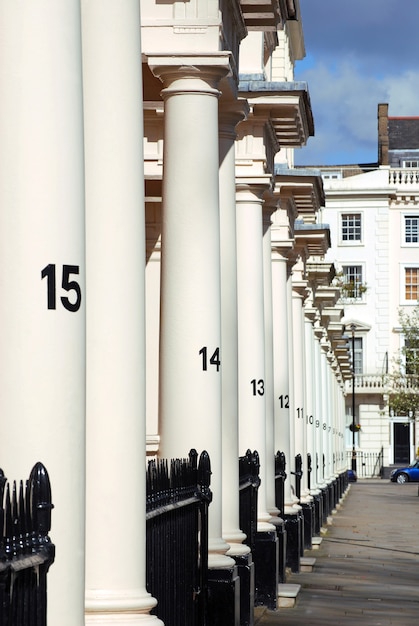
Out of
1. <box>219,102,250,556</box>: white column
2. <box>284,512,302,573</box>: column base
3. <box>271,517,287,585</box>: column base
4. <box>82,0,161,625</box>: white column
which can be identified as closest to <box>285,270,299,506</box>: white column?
<box>284,512,302,573</box>: column base

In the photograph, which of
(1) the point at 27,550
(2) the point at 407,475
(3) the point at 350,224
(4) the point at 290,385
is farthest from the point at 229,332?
(3) the point at 350,224

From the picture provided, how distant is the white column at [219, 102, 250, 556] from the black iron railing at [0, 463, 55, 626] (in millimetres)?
8377

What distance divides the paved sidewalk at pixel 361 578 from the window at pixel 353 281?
45.8 metres

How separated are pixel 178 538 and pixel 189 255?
7.75 feet

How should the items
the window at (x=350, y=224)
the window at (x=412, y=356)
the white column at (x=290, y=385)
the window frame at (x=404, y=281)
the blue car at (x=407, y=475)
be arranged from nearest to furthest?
1. the white column at (x=290, y=385)
2. the blue car at (x=407, y=475)
3. the window at (x=412, y=356)
4. the window at (x=350, y=224)
5. the window frame at (x=404, y=281)

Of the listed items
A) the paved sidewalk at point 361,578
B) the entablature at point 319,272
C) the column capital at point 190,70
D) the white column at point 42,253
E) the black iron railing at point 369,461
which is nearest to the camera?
the white column at point 42,253

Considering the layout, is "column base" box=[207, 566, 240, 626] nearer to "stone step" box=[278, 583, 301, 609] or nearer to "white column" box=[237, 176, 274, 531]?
"white column" box=[237, 176, 274, 531]

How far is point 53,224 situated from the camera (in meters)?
6.20

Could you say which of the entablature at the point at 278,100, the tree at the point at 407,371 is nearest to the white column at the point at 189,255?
the entablature at the point at 278,100

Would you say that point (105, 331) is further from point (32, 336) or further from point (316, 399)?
point (316, 399)

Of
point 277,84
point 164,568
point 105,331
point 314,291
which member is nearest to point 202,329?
point 164,568

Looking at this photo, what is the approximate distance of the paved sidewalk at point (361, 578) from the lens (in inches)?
640

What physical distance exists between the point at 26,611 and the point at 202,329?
6.38m

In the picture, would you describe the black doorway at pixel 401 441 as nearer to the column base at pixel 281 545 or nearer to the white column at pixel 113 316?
the column base at pixel 281 545
